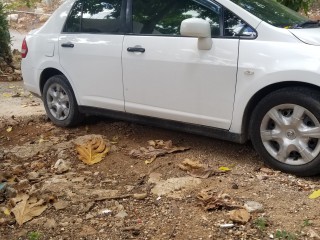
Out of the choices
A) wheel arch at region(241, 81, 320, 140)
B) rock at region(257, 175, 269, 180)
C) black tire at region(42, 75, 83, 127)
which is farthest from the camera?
black tire at region(42, 75, 83, 127)

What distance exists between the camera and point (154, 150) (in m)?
4.64

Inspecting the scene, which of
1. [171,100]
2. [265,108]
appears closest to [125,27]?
[171,100]

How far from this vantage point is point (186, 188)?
3750 mm

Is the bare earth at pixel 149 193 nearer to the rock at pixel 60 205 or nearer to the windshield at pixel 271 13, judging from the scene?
the rock at pixel 60 205

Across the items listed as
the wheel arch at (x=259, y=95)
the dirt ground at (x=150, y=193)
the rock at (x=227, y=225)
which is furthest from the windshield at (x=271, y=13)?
the rock at (x=227, y=225)

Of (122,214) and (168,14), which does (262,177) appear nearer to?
(122,214)

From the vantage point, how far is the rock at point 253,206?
Answer: 329 cm

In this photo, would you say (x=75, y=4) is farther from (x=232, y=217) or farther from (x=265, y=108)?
(x=232, y=217)

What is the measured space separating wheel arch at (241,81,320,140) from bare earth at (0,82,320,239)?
0.39 m

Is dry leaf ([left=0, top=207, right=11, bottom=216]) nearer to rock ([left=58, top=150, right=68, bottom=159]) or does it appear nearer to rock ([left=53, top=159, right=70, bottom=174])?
rock ([left=53, top=159, right=70, bottom=174])

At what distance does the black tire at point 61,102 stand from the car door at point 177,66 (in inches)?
40.3

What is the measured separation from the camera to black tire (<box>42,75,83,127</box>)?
5.56 metres

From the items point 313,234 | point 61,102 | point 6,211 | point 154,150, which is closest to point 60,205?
point 6,211

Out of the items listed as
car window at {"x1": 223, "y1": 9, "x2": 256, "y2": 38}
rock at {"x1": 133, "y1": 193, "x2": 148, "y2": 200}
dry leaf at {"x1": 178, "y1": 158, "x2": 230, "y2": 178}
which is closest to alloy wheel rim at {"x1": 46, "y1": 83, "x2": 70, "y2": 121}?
dry leaf at {"x1": 178, "y1": 158, "x2": 230, "y2": 178}
